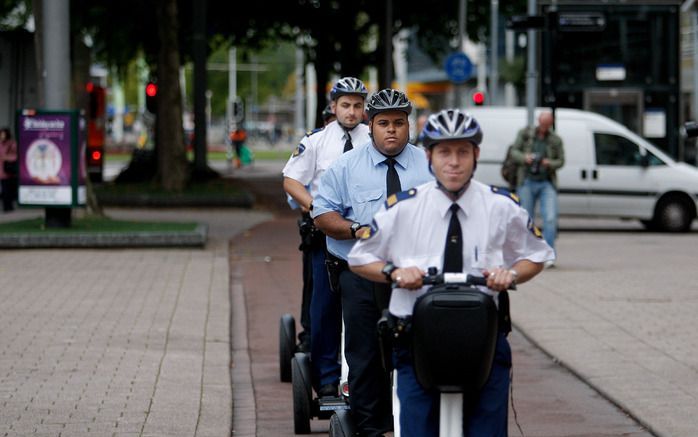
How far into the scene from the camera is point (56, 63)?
59.8ft

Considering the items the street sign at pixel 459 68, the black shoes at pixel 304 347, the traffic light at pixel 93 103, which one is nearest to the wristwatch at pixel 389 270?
the black shoes at pixel 304 347

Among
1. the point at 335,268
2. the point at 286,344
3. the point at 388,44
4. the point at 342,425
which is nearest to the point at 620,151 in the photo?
the point at 388,44

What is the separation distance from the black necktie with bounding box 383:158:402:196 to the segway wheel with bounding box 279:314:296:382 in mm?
2707

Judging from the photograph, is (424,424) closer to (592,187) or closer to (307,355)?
(307,355)

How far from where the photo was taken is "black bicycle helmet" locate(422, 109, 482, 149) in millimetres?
4820

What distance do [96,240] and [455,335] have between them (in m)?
12.8

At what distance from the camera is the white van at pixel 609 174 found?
22406 millimetres

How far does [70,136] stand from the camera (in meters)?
18.2

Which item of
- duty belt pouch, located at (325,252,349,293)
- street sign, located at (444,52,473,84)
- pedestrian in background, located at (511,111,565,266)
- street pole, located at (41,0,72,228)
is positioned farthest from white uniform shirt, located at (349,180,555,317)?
street sign, located at (444,52,473,84)

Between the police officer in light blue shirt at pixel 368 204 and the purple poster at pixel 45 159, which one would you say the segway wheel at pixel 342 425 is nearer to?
the police officer in light blue shirt at pixel 368 204

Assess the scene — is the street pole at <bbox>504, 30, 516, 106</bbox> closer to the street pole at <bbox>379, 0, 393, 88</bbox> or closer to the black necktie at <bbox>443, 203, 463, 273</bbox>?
the street pole at <bbox>379, 0, 393, 88</bbox>

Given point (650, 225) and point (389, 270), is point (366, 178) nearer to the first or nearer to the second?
point (389, 270)

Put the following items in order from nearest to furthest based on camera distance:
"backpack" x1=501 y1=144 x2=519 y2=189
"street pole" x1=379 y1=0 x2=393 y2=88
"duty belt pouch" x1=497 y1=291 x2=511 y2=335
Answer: "duty belt pouch" x1=497 y1=291 x2=511 y2=335 → "backpack" x1=501 y1=144 x2=519 y2=189 → "street pole" x1=379 y1=0 x2=393 y2=88

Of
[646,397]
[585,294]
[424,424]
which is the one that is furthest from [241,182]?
[424,424]
